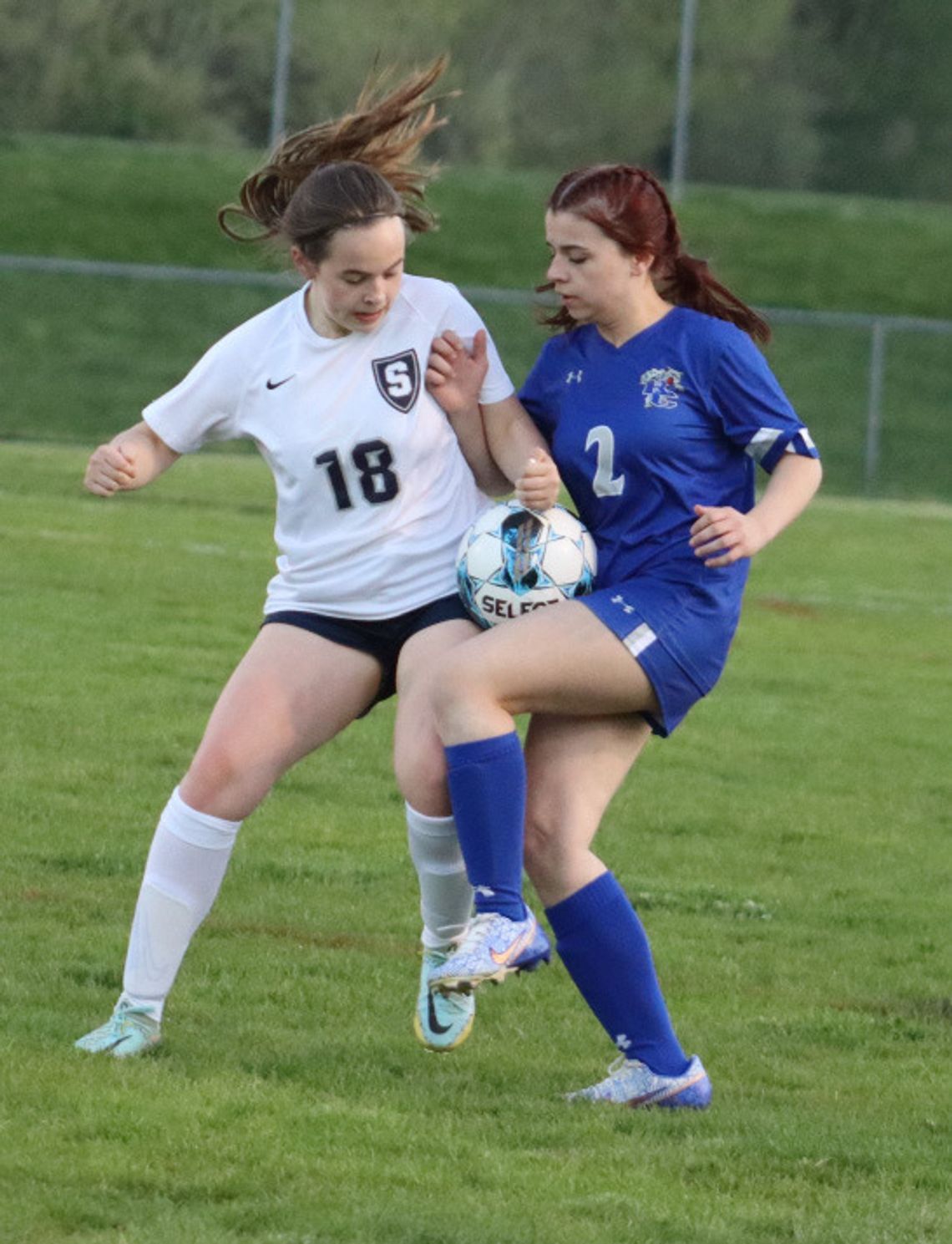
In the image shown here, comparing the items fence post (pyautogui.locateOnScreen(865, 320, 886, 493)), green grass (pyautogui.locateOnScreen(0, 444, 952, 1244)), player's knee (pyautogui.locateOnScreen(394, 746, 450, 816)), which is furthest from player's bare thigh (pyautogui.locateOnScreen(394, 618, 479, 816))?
fence post (pyautogui.locateOnScreen(865, 320, 886, 493))

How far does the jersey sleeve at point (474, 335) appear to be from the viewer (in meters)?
5.24

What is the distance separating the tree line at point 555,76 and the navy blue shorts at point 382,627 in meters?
22.6

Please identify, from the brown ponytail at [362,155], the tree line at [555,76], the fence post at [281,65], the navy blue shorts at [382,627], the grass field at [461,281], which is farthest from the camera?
the tree line at [555,76]

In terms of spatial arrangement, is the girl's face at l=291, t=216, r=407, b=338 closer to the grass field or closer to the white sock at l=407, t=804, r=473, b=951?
the white sock at l=407, t=804, r=473, b=951

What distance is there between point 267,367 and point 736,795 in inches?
182

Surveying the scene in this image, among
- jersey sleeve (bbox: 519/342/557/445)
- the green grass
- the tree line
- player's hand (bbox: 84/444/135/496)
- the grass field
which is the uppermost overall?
jersey sleeve (bbox: 519/342/557/445)

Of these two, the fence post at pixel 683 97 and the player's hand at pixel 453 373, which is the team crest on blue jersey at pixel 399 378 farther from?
the fence post at pixel 683 97

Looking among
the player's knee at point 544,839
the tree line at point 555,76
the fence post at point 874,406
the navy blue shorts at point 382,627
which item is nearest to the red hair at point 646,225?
the navy blue shorts at point 382,627

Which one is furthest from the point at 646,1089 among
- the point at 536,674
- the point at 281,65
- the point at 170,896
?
the point at 281,65

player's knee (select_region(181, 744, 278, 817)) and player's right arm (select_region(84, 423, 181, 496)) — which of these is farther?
player's right arm (select_region(84, 423, 181, 496))

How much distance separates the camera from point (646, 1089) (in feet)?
16.2

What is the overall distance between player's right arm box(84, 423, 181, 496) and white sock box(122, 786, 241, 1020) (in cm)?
70

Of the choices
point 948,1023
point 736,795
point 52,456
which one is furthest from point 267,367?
point 52,456

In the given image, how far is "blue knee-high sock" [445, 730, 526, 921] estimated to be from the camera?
4.73 metres
